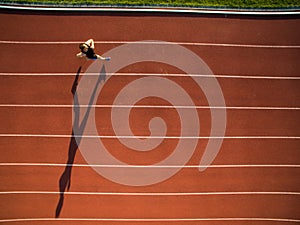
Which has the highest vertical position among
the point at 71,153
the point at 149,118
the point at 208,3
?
the point at 208,3

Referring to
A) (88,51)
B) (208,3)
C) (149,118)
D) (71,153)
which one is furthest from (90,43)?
(208,3)

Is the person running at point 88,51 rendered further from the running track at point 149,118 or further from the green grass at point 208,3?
the green grass at point 208,3

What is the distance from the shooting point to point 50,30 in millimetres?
8359

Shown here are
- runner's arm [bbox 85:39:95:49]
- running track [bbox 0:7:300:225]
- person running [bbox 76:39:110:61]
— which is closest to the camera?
person running [bbox 76:39:110:61]

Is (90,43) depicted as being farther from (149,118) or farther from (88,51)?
(149,118)

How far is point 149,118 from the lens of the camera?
Answer: 846cm

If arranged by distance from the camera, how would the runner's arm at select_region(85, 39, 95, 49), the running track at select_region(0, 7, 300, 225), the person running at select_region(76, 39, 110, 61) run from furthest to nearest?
the running track at select_region(0, 7, 300, 225) < the runner's arm at select_region(85, 39, 95, 49) < the person running at select_region(76, 39, 110, 61)

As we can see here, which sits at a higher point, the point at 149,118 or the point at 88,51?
the point at 88,51

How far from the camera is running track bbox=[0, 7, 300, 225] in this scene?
834 cm

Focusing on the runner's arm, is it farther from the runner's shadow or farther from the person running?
the runner's shadow

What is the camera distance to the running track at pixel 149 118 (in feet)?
27.3

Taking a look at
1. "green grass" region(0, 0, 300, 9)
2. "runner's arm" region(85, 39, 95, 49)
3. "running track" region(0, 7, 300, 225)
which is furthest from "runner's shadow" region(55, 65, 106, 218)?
"green grass" region(0, 0, 300, 9)

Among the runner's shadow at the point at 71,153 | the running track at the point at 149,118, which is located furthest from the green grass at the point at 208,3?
the runner's shadow at the point at 71,153

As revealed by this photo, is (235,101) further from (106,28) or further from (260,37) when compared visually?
(106,28)
